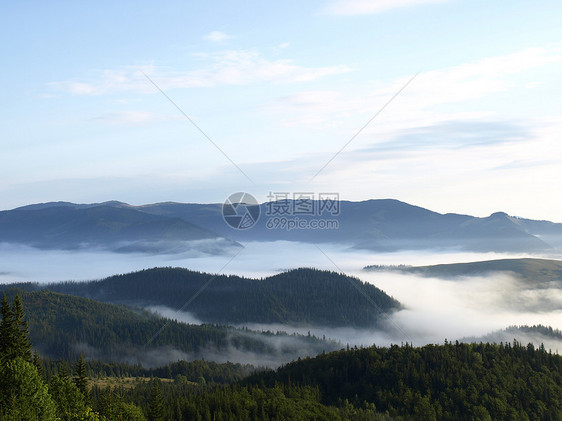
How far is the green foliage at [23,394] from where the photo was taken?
8156 centimetres

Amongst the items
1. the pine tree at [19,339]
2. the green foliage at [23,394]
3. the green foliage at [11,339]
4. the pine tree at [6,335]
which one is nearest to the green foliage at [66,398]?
the pine tree at [19,339]

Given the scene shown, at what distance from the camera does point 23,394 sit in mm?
82312

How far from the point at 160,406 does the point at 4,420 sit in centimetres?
8224

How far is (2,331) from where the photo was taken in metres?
92.1

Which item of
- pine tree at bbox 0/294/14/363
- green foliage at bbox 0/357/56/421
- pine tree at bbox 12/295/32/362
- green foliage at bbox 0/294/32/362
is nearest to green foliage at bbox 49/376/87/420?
pine tree at bbox 12/295/32/362

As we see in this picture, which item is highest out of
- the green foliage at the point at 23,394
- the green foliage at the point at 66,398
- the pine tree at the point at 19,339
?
the pine tree at the point at 19,339

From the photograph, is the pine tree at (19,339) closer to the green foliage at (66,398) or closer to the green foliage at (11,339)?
the green foliage at (11,339)

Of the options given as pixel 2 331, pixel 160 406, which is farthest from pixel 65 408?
pixel 160 406

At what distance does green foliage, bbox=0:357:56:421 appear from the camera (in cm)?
8156

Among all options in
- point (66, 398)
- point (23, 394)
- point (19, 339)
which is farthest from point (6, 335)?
point (66, 398)

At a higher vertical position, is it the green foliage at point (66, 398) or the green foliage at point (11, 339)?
the green foliage at point (11, 339)

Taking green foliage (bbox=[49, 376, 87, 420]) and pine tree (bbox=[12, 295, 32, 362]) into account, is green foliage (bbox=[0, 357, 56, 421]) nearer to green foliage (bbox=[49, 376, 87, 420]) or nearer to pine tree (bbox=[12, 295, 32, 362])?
pine tree (bbox=[12, 295, 32, 362])

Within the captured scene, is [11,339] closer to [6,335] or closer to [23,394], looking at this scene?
[6,335]

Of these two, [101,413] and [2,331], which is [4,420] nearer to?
[2,331]
